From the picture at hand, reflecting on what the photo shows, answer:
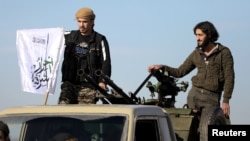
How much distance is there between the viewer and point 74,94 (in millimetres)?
10602

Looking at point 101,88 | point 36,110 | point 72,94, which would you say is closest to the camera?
point 36,110

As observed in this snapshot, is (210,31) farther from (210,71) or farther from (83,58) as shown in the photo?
(83,58)

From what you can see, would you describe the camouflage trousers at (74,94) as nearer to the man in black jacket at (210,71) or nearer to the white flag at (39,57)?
the white flag at (39,57)

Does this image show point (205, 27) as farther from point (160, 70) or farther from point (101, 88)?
point (101, 88)

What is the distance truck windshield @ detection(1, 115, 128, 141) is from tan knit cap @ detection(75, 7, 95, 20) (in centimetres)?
339

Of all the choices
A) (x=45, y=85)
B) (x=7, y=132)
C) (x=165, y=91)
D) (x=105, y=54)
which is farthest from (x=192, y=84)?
(x=7, y=132)

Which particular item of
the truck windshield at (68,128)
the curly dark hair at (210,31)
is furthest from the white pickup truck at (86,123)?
the curly dark hair at (210,31)

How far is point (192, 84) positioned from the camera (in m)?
11.3

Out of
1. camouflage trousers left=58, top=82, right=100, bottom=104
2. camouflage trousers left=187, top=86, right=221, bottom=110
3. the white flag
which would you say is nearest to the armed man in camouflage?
camouflage trousers left=58, top=82, right=100, bottom=104

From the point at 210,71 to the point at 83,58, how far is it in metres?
1.85

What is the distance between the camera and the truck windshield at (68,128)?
7008 millimetres

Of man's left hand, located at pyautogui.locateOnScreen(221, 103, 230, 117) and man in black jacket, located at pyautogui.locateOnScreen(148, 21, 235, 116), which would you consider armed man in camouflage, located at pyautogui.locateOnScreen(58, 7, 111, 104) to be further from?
man's left hand, located at pyautogui.locateOnScreen(221, 103, 230, 117)

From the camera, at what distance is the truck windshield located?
7.01 metres

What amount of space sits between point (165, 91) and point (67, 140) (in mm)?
4191
